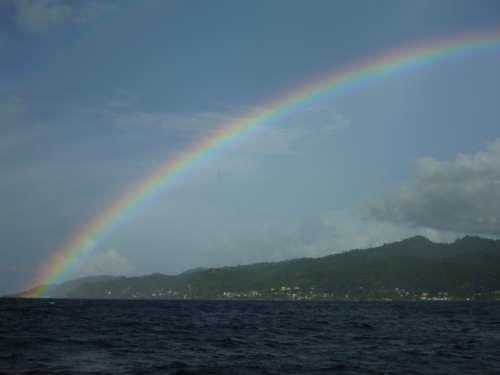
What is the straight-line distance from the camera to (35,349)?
5125cm

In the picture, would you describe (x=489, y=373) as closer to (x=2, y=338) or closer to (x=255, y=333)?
(x=255, y=333)

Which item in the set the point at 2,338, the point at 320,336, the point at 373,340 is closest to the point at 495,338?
the point at 373,340

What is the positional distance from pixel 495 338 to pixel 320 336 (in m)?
21.6

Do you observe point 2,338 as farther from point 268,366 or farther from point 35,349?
point 268,366

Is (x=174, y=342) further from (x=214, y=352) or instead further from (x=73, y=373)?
(x=73, y=373)

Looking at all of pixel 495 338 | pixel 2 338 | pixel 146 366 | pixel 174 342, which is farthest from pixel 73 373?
pixel 495 338

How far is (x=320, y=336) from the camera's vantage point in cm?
6994

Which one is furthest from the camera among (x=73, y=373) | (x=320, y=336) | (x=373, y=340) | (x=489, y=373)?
(x=320, y=336)

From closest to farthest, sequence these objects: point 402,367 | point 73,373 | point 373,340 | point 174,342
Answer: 1. point 73,373
2. point 402,367
3. point 174,342
4. point 373,340

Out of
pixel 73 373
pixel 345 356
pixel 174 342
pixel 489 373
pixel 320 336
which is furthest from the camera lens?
pixel 320 336

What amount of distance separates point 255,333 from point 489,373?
38317 millimetres

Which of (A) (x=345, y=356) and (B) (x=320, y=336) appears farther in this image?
(B) (x=320, y=336)

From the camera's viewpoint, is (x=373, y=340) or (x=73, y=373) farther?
(x=373, y=340)

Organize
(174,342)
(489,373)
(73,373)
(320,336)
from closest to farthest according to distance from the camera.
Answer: (73,373) → (489,373) → (174,342) → (320,336)
